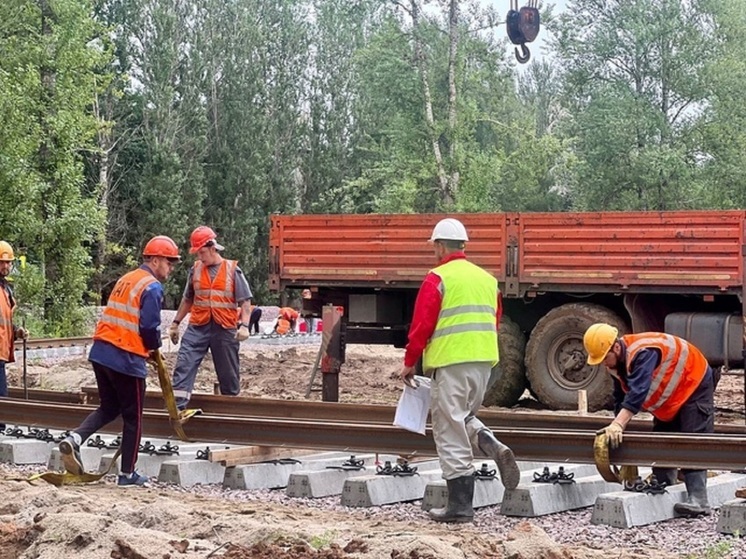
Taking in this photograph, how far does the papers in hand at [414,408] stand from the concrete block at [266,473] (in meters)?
1.33

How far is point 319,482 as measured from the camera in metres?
8.30

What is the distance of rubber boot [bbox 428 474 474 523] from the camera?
24.0ft

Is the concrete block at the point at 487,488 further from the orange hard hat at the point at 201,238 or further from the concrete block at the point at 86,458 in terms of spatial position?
the orange hard hat at the point at 201,238

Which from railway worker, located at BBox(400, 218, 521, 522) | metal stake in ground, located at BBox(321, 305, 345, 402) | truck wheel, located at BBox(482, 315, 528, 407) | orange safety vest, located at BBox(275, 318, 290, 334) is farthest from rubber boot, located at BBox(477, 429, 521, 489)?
orange safety vest, located at BBox(275, 318, 290, 334)

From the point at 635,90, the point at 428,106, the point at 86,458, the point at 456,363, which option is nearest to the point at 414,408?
the point at 456,363

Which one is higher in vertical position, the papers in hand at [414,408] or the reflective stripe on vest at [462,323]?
the reflective stripe on vest at [462,323]

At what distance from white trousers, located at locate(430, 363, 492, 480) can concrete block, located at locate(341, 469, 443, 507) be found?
0.68 m

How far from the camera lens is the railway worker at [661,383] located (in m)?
7.45

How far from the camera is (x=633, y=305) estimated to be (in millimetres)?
14727

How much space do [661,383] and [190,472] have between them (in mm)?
3372

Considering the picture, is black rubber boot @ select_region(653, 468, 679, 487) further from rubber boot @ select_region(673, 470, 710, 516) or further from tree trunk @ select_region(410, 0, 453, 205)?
tree trunk @ select_region(410, 0, 453, 205)

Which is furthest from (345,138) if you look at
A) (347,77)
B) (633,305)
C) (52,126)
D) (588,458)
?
(588,458)

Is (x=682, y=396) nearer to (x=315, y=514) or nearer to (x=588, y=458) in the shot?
(x=588, y=458)

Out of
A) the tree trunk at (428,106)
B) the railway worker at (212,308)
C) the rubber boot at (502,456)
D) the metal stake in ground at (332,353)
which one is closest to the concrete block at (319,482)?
the rubber boot at (502,456)
